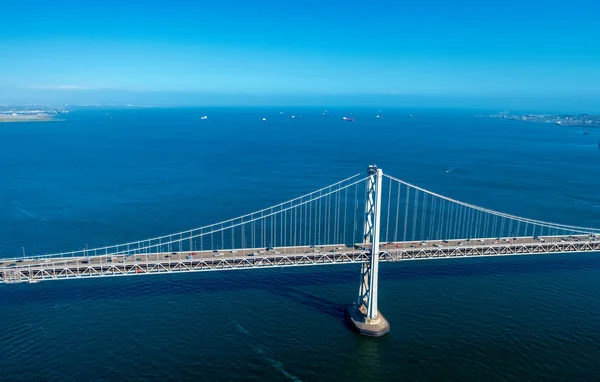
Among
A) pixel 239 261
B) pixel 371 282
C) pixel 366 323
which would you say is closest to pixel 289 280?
pixel 239 261

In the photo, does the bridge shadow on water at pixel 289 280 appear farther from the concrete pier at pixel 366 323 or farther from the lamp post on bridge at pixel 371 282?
the lamp post on bridge at pixel 371 282

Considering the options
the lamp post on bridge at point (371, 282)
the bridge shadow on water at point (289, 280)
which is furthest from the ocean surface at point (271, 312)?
the lamp post on bridge at point (371, 282)

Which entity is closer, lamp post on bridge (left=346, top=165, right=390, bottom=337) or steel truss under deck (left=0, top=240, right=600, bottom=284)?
steel truss under deck (left=0, top=240, right=600, bottom=284)

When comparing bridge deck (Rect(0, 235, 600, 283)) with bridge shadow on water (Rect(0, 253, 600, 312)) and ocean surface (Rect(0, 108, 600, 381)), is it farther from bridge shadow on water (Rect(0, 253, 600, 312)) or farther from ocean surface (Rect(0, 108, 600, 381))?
bridge shadow on water (Rect(0, 253, 600, 312))

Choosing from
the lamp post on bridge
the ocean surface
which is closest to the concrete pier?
the lamp post on bridge

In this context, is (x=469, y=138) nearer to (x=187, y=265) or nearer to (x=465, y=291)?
(x=465, y=291)

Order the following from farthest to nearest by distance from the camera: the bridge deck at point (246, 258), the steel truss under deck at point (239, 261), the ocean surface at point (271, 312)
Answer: the bridge deck at point (246, 258) → the steel truss under deck at point (239, 261) → the ocean surface at point (271, 312)
